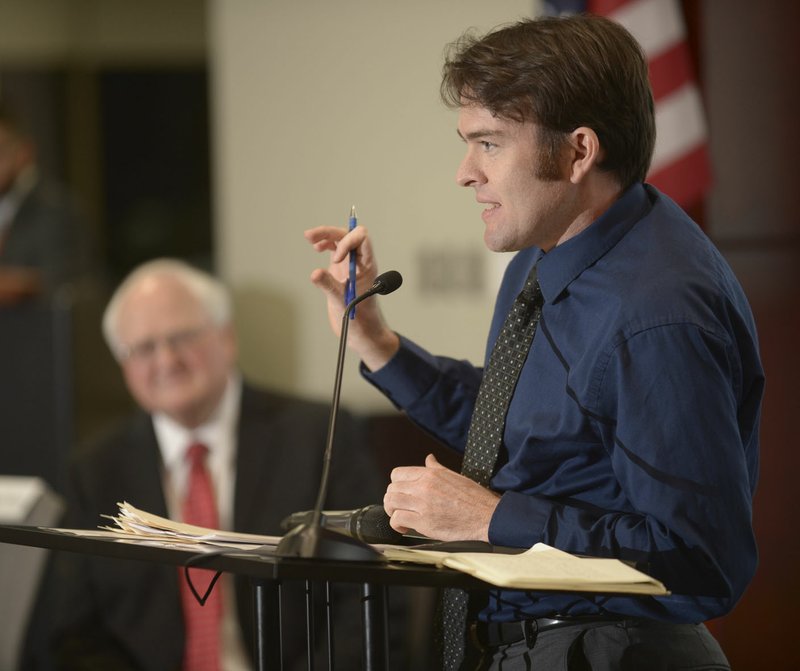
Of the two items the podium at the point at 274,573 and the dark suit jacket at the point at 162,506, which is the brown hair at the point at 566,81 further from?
the dark suit jacket at the point at 162,506

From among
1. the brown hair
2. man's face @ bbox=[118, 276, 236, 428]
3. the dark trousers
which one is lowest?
the dark trousers

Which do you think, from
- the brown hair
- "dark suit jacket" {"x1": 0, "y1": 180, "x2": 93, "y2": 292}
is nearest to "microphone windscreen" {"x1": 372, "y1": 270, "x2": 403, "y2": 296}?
the brown hair

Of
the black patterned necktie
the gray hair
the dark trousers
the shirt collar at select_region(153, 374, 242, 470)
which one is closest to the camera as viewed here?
the dark trousers

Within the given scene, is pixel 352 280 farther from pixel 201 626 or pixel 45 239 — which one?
pixel 45 239

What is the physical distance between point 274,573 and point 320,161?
296 centimetres

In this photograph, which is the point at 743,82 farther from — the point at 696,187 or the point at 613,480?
the point at 613,480

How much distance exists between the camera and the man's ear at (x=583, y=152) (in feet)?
4.45

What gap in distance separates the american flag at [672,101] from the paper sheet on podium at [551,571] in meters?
1.56

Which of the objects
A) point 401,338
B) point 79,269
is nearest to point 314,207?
point 79,269

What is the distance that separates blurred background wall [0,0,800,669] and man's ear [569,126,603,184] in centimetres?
132

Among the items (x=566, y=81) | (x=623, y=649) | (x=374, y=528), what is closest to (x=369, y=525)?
(x=374, y=528)

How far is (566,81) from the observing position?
4.38 feet

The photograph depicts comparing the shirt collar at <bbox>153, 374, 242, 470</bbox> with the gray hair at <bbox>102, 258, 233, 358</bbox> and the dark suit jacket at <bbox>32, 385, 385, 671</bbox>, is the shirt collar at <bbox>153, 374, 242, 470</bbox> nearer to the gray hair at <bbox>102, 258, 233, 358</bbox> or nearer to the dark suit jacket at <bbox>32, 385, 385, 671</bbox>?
the dark suit jacket at <bbox>32, 385, 385, 671</bbox>

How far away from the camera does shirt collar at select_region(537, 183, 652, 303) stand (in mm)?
1377
